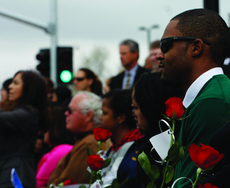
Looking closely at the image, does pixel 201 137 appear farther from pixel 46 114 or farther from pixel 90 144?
pixel 46 114

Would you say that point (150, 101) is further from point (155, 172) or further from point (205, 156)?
point (205, 156)

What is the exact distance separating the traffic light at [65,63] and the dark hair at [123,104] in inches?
243

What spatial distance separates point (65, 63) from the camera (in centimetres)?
1001

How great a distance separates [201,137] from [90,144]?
8.79 ft

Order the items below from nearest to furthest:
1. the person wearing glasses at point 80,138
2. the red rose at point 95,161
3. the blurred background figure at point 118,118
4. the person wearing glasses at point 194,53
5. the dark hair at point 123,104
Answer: the red rose at point 95,161
the person wearing glasses at point 194,53
the blurred background figure at point 118,118
the dark hair at point 123,104
the person wearing glasses at point 80,138

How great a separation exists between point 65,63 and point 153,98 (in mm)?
7511

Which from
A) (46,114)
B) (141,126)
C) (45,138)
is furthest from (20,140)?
(141,126)

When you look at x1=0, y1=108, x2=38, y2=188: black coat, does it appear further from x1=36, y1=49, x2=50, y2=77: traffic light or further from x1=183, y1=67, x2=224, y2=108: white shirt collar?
x1=36, y1=49, x2=50, y2=77: traffic light

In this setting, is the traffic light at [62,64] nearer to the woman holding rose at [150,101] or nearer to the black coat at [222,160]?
the woman holding rose at [150,101]

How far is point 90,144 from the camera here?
411cm

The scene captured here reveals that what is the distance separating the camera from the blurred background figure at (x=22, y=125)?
405cm

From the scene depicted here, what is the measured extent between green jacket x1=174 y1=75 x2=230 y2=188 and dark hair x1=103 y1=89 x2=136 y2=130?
2.14 m

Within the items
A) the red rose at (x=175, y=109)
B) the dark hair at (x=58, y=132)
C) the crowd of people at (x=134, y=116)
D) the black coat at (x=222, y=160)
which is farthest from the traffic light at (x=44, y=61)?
the black coat at (x=222, y=160)

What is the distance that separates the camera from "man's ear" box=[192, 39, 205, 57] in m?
1.83
